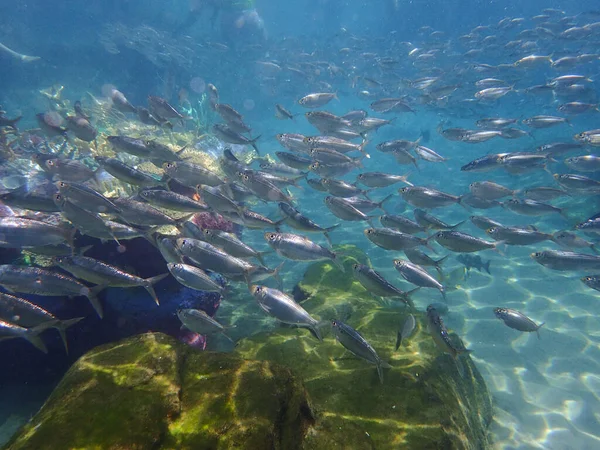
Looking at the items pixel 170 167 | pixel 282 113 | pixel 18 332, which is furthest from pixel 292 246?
pixel 282 113

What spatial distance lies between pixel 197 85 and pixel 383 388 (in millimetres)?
29676

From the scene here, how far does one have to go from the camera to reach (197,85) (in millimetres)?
27828

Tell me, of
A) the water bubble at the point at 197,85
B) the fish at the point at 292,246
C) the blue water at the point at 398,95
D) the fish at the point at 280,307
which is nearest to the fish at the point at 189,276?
the fish at the point at 280,307

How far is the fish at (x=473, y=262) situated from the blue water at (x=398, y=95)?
0.33 metres

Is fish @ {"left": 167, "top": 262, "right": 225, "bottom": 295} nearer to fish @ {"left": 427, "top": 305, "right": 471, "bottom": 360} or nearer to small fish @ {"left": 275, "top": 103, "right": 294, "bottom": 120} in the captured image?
fish @ {"left": 427, "top": 305, "right": 471, "bottom": 360}

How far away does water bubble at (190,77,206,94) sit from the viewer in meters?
27.6

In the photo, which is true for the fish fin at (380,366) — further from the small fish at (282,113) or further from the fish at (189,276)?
the small fish at (282,113)

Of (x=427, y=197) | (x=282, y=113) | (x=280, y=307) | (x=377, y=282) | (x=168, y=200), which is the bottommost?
(x=280, y=307)

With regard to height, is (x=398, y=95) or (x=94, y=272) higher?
(x=398, y=95)

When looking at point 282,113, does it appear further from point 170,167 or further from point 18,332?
point 18,332

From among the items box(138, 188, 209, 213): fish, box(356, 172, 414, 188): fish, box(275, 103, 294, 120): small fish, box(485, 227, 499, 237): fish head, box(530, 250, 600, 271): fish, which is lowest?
box(138, 188, 209, 213): fish

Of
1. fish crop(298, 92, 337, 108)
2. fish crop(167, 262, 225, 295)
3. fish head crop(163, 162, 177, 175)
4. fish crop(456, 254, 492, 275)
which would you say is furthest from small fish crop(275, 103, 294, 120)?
fish crop(456, 254, 492, 275)

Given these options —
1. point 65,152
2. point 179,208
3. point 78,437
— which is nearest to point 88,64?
point 65,152

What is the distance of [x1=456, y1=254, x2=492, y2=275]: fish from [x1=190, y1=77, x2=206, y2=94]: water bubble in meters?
26.0
